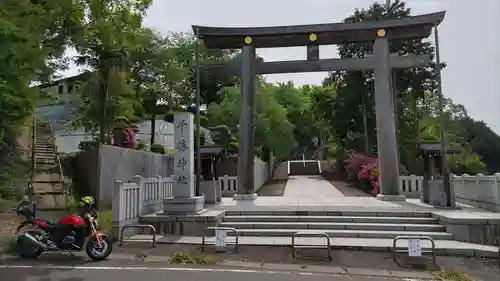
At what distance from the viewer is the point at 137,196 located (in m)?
11.2

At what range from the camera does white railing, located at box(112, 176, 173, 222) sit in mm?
10002

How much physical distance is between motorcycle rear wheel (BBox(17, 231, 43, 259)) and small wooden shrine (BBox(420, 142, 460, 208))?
11.6 metres

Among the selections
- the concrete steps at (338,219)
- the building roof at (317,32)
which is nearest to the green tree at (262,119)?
the building roof at (317,32)

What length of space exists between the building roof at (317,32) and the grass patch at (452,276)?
11513 millimetres

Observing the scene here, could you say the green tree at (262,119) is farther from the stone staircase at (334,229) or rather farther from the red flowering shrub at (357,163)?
the stone staircase at (334,229)

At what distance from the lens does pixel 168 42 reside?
32.1 metres

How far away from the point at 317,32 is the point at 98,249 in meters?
12.5

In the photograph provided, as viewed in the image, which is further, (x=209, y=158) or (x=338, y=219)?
(x=209, y=158)

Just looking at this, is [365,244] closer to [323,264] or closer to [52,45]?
[323,264]

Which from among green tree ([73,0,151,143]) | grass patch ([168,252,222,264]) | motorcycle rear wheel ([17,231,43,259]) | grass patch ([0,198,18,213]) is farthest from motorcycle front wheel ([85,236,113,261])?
green tree ([73,0,151,143])

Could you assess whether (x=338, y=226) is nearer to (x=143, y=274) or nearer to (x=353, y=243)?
(x=353, y=243)

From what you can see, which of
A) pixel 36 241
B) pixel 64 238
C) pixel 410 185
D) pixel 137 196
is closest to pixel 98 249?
pixel 64 238

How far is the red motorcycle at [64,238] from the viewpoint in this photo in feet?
26.8

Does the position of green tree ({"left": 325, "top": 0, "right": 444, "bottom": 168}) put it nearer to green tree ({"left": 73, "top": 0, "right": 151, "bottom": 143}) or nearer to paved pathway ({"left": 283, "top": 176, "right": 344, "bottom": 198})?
paved pathway ({"left": 283, "top": 176, "right": 344, "bottom": 198})
